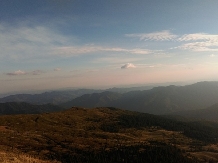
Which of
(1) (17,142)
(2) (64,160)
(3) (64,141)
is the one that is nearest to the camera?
(2) (64,160)

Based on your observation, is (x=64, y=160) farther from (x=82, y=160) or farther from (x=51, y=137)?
(x=51, y=137)

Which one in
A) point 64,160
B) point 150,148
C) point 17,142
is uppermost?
point 17,142

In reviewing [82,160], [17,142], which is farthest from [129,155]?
[17,142]

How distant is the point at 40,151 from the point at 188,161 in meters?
110

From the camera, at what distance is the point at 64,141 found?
179 metres

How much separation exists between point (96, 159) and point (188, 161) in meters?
72.6

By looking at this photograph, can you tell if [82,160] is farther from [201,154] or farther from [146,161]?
[201,154]

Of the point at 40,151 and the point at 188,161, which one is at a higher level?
the point at 40,151

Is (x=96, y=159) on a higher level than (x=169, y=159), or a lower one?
higher

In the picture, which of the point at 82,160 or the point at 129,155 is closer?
the point at 82,160

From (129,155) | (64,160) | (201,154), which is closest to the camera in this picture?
(64,160)

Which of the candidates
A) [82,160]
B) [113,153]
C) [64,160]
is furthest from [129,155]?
[64,160]

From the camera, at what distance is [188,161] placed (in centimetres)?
16462

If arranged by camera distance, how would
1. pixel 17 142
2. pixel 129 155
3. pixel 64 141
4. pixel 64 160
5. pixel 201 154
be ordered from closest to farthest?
pixel 64 160, pixel 17 142, pixel 129 155, pixel 64 141, pixel 201 154
